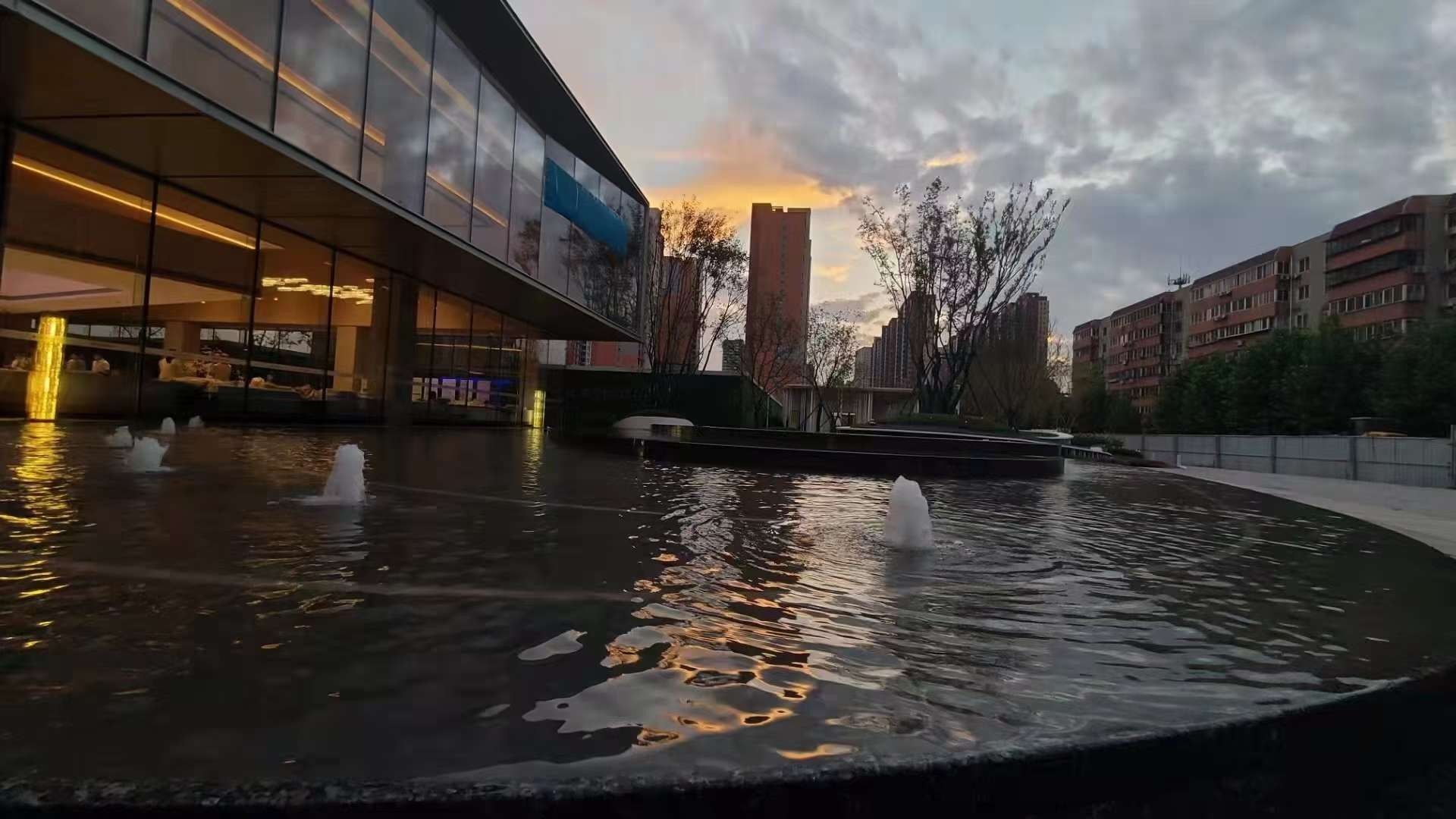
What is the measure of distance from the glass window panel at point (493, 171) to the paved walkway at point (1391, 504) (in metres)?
16.6

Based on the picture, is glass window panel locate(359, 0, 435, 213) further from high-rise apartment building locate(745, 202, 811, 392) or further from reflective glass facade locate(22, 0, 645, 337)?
high-rise apartment building locate(745, 202, 811, 392)

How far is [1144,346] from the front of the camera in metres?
Result: 99.0

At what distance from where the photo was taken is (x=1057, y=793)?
181 centimetres

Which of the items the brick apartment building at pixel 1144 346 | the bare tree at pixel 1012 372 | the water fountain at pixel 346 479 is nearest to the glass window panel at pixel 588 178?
the bare tree at pixel 1012 372

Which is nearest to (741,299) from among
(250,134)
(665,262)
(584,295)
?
(665,262)

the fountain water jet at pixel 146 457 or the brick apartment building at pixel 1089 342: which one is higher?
the brick apartment building at pixel 1089 342

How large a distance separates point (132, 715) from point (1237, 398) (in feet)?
185

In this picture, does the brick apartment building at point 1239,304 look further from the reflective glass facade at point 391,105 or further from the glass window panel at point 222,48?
the glass window panel at point 222,48

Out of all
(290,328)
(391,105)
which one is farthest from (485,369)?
(391,105)

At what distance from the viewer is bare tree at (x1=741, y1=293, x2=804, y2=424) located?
43.8 m

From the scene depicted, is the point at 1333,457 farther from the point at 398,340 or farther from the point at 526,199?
the point at 398,340

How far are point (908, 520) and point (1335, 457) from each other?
24958 millimetres

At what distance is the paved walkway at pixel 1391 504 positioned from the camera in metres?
8.00

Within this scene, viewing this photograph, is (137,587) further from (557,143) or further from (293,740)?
(557,143)
